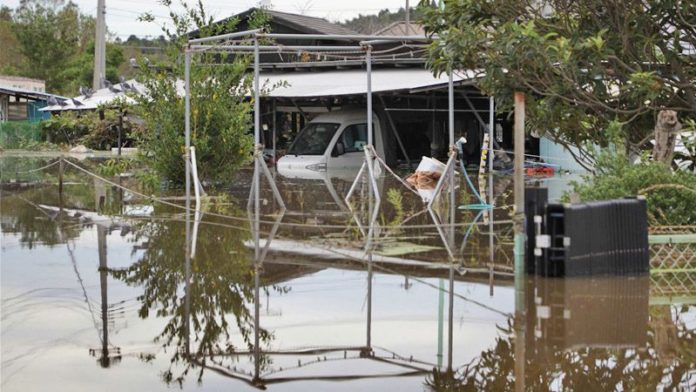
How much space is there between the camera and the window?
30.9m

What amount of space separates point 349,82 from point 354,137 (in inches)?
74.1

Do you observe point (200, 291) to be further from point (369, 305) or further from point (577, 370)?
point (577, 370)

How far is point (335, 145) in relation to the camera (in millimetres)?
30891

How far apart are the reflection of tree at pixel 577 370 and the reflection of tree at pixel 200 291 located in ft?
6.00

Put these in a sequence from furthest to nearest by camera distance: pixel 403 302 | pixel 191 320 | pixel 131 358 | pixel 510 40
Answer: pixel 510 40
pixel 403 302
pixel 191 320
pixel 131 358

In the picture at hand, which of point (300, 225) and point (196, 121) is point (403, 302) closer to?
point (300, 225)

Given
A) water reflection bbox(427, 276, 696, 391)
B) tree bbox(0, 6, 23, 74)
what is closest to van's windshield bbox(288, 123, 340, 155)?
water reflection bbox(427, 276, 696, 391)

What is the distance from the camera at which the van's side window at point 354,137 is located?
3091cm

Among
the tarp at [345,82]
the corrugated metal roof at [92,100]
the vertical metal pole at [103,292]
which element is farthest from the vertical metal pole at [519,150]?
the corrugated metal roof at [92,100]

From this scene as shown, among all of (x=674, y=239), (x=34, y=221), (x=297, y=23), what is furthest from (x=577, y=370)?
(x=297, y=23)

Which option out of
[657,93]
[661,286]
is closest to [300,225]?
[657,93]

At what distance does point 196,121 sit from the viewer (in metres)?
21.4

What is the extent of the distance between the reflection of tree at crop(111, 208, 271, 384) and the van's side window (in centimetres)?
1606

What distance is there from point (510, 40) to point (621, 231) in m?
3.52
